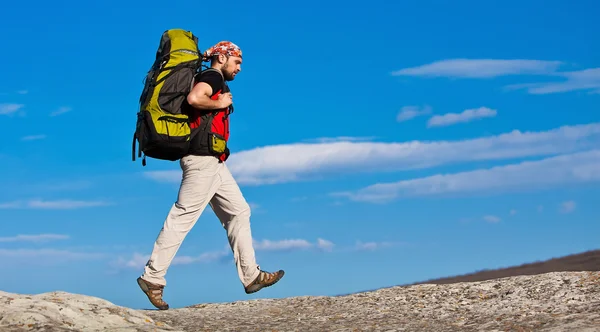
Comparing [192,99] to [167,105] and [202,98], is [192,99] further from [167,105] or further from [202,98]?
[167,105]

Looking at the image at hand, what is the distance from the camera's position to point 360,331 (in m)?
7.70

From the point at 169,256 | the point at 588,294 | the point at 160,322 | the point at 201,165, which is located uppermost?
the point at 201,165

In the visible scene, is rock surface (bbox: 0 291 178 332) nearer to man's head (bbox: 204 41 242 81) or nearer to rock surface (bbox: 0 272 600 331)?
rock surface (bbox: 0 272 600 331)

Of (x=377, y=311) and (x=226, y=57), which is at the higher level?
(x=226, y=57)

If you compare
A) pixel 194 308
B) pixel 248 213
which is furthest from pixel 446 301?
pixel 194 308

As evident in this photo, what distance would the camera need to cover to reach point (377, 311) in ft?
29.0

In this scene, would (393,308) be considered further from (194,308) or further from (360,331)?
(194,308)

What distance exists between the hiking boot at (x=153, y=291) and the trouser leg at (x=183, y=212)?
6cm

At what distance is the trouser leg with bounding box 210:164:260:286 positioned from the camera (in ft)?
28.7

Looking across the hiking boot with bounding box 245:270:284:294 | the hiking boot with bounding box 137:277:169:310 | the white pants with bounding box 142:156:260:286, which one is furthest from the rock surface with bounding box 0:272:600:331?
the white pants with bounding box 142:156:260:286

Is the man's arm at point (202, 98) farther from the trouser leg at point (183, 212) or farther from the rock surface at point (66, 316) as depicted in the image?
the rock surface at point (66, 316)

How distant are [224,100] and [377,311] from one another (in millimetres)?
3117

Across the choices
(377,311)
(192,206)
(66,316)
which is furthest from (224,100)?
(377,311)

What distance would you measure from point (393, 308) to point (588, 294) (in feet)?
7.39
